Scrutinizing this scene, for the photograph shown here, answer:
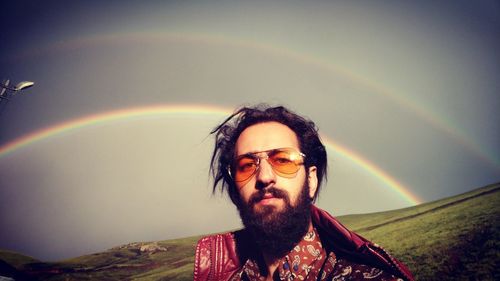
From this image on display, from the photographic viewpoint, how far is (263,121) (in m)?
4.27

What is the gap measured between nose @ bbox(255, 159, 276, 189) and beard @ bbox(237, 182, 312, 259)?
0.12 meters

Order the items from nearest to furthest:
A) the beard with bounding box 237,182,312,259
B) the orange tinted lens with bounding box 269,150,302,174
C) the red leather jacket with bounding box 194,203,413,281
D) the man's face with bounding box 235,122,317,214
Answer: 1. the red leather jacket with bounding box 194,203,413,281
2. the beard with bounding box 237,182,312,259
3. the man's face with bounding box 235,122,317,214
4. the orange tinted lens with bounding box 269,150,302,174

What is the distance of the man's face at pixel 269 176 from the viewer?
3.14 metres

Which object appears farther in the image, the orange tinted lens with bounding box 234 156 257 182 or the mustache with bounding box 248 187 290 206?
the orange tinted lens with bounding box 234 156 257 182

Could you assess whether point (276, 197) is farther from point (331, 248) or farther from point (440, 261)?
point (440, 261)

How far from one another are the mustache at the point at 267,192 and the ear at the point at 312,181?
0.64 meters

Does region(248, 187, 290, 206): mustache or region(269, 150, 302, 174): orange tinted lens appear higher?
region(269, 150, 302, 174): orange tinted lens

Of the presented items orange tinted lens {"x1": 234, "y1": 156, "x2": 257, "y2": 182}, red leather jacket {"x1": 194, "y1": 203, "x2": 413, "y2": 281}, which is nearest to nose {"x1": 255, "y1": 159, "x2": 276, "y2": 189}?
orange tinted lens {"x1": 234, "y1": 156, "x2": 257, "y2": 182}

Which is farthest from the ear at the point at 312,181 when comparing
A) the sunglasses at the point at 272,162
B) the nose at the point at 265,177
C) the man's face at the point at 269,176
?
the nose at the point at 265,177

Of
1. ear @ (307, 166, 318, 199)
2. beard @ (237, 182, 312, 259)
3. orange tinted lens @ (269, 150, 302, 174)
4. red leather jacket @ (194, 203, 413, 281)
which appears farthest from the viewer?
ear @ (307, 166, 318, 199)

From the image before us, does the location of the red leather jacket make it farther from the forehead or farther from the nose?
the forehead

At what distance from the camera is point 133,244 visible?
24828mm

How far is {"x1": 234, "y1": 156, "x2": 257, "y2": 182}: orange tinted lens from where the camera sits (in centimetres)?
350

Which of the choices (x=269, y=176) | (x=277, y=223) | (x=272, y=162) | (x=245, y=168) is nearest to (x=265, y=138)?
(x=272, y=162)
